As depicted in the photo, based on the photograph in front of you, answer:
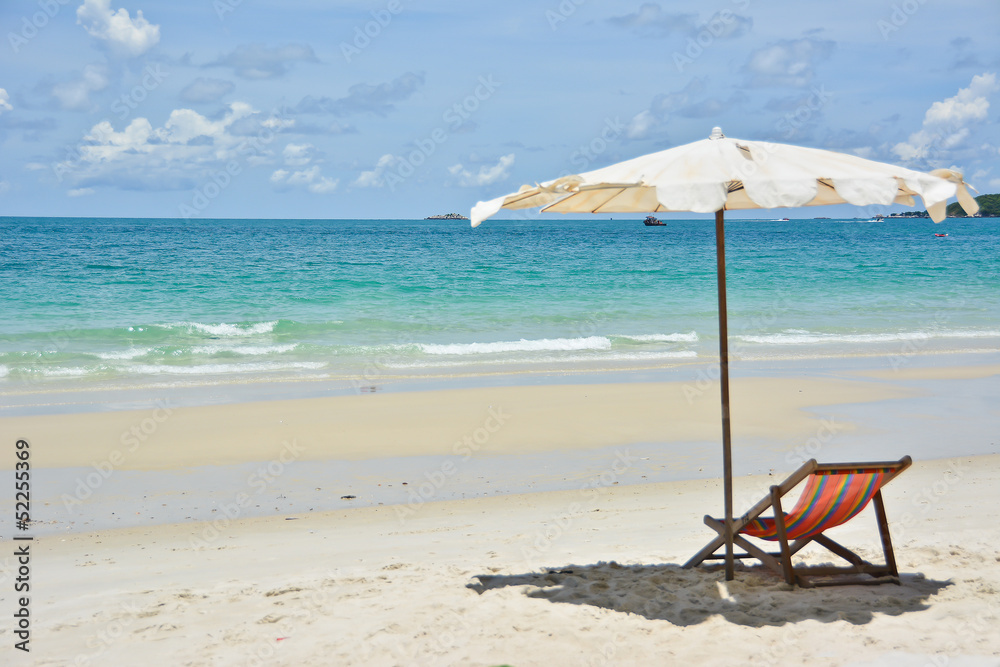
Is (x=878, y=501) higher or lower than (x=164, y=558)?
higher

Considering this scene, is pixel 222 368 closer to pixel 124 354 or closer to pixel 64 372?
pixel 64 372

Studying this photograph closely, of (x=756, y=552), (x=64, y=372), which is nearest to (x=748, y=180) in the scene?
(x=756, y=552)

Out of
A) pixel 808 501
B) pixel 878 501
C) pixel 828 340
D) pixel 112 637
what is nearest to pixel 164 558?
pixel 112 637

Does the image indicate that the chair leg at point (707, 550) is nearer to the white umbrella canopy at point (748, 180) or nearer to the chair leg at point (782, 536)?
the chair leg at point (782, 536)

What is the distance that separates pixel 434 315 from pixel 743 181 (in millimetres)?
16364

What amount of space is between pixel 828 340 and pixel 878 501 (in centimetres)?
1309

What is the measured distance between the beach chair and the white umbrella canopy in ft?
4.33

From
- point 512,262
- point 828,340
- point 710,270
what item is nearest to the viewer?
point 828,340

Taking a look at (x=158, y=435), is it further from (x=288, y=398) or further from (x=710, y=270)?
(x=710, y=270)

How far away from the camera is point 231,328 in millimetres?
17250

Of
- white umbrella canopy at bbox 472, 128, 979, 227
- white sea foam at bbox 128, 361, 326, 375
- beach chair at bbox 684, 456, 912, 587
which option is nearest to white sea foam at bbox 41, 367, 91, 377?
white sea foam at bbox 128, 361, 326, 375

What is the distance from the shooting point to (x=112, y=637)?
3.94 metres

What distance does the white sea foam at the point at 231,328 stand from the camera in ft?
55.3

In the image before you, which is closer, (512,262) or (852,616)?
(852,616)
